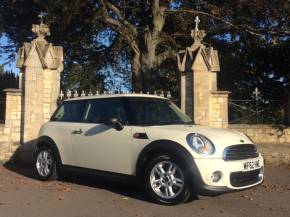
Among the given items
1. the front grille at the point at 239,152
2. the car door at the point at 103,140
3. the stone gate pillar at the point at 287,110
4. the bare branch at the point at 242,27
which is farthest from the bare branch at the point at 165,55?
the front grille at the point at 239,152

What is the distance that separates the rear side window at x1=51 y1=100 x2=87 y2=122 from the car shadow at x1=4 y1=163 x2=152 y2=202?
104cm

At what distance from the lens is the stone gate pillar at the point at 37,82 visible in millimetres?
13594

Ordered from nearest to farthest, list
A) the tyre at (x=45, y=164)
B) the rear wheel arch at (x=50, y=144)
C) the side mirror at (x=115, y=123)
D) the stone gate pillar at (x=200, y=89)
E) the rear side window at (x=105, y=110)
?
the side mirror at (x=115, y=123) < the rear side window at (x=105, y=110) < the rear wheel arch at (x=50, y=144) < the tyre at (x=45, y=164) < the stone gate pillar at (x=200, y=89)

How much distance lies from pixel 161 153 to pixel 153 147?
165 millimetres

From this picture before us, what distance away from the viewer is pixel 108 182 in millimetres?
10234

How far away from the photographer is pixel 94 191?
9195 mm

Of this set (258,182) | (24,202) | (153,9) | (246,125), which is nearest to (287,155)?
(246,125)

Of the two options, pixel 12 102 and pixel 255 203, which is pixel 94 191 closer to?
pixel 255 203

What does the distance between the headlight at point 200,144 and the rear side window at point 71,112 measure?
2.68m

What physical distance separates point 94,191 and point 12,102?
A: 5.48 metres

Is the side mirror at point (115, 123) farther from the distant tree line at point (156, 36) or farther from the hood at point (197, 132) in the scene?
the distant tree line at point (156, 36)

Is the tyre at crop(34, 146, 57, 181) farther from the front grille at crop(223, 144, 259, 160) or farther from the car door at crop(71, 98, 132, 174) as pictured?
the front grille at crop(223, 144, 259, 160)

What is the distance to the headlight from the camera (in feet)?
25.6

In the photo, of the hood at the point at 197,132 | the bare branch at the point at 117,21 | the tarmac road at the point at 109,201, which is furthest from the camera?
the bare branch at the point at 117,21
